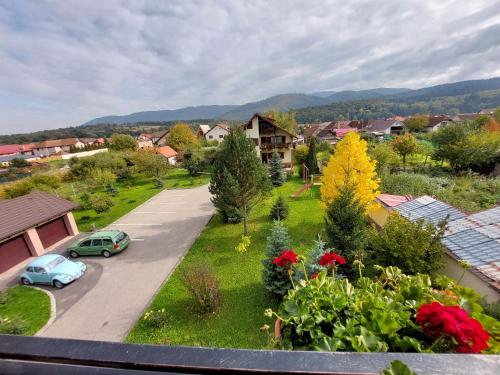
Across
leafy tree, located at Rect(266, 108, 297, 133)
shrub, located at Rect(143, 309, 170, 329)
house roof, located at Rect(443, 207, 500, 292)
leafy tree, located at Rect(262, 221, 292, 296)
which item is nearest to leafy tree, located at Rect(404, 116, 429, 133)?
leafy tree, located at Rect(266, 108, 297, 133)

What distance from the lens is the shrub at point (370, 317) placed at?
1960mm

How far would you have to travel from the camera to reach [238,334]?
26.0ft

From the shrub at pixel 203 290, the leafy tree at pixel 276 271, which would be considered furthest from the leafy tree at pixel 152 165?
the leafy tree at pixel 276 271

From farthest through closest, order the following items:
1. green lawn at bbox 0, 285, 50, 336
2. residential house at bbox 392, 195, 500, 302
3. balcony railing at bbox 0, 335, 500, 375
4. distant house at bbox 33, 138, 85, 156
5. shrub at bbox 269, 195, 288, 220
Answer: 1. distant house at bbox 33, 138, 85, 156
2. shrub at bbox 269, 195, 288, 220
3. green lawn at bbox 0, 285, 50, 336
4. residential house at bbox 392, 195, 500, 302
5. balcony railing at bbox 0, 335, 500, 375

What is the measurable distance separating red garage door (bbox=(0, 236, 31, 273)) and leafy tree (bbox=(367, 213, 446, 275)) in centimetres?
1948

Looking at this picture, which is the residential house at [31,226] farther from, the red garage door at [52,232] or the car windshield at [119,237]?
the car windshield at [119,237]

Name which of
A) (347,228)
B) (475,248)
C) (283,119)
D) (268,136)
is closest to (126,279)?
(347,228)

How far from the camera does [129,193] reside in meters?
28.9

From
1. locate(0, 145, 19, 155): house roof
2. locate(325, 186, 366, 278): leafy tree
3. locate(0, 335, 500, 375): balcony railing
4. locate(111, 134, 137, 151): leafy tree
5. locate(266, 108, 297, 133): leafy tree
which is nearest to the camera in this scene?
locate(0, 335, 500, 375): balcony railing

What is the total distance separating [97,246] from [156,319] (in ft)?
25.4

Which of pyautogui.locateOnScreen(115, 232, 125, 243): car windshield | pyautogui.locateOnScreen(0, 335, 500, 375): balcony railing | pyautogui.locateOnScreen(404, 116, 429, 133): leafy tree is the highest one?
pyautogui.locateOnScreen(0, 335, 500, 375): balcony railing

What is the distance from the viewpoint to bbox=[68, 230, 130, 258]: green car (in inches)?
541

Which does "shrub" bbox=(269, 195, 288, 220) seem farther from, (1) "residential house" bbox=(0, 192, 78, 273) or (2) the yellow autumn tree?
(1) "residential house" bbox=(0, 192, 78, 273)

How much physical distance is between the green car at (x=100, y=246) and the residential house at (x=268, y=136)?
22.9 m
